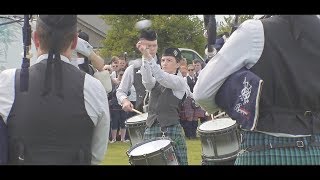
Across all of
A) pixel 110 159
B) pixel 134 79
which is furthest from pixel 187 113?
pixel 134 79

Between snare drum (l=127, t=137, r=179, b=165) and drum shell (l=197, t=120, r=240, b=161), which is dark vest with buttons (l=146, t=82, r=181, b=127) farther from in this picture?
snare drum (l=127, t=137, r=179, b=165)

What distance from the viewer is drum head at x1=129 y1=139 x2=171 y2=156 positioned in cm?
512

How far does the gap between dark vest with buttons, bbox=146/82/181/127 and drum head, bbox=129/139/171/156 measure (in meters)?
0.57

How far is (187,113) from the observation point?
13250mm

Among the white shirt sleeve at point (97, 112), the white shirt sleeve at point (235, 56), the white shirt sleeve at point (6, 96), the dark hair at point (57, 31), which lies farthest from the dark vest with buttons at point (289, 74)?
the white shirt sleeve at point (6, 96)

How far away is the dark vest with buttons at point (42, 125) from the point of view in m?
2.82

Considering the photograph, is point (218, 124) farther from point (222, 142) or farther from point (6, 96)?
point (6, 96)

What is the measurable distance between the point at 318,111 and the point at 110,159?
6.26 m

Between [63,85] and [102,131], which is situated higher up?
[63,85]

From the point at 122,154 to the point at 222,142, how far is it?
4.31 metres

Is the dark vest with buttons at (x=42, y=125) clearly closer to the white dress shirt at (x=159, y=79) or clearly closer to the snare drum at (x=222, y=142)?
the white dress shirt at (x=159, y=79)

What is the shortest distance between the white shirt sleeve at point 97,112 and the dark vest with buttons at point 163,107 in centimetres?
288

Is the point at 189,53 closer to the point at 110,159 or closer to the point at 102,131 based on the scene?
the point at 110,159

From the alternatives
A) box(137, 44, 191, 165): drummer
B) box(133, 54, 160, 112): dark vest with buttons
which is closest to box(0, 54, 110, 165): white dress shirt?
box(137, 44, 191, 165): drummer
